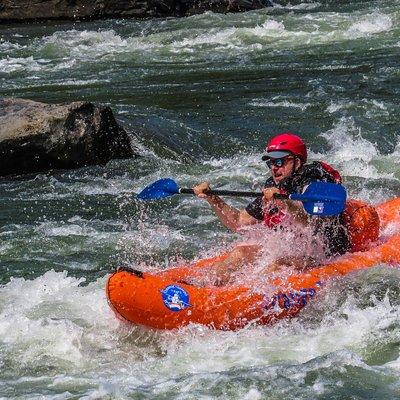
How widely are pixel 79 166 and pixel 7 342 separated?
3.98 metres

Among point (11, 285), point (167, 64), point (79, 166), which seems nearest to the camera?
point (11, 285)

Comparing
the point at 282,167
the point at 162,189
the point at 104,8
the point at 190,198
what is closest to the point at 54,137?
the point at 190,198

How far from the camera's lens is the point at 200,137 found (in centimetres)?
1070

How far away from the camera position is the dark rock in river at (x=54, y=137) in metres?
9.63

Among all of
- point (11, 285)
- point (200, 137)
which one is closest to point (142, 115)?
point (200, 137)

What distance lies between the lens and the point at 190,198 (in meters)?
9.09

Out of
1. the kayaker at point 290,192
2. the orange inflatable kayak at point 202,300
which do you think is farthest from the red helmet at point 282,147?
the orange inflatable kayak at point 202,300

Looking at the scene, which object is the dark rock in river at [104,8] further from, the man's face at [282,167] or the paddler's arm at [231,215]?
the man's face at [282,167]

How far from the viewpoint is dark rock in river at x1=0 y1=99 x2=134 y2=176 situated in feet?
31.6

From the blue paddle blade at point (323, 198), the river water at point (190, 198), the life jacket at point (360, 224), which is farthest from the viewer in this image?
the life jacket at point (360, 224)

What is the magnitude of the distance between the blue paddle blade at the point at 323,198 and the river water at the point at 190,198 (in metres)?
0.49

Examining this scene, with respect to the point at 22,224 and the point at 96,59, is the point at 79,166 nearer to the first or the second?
the point at 22,224

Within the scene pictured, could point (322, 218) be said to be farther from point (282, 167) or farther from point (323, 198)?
point (282, 167)

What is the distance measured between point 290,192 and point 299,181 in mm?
105
